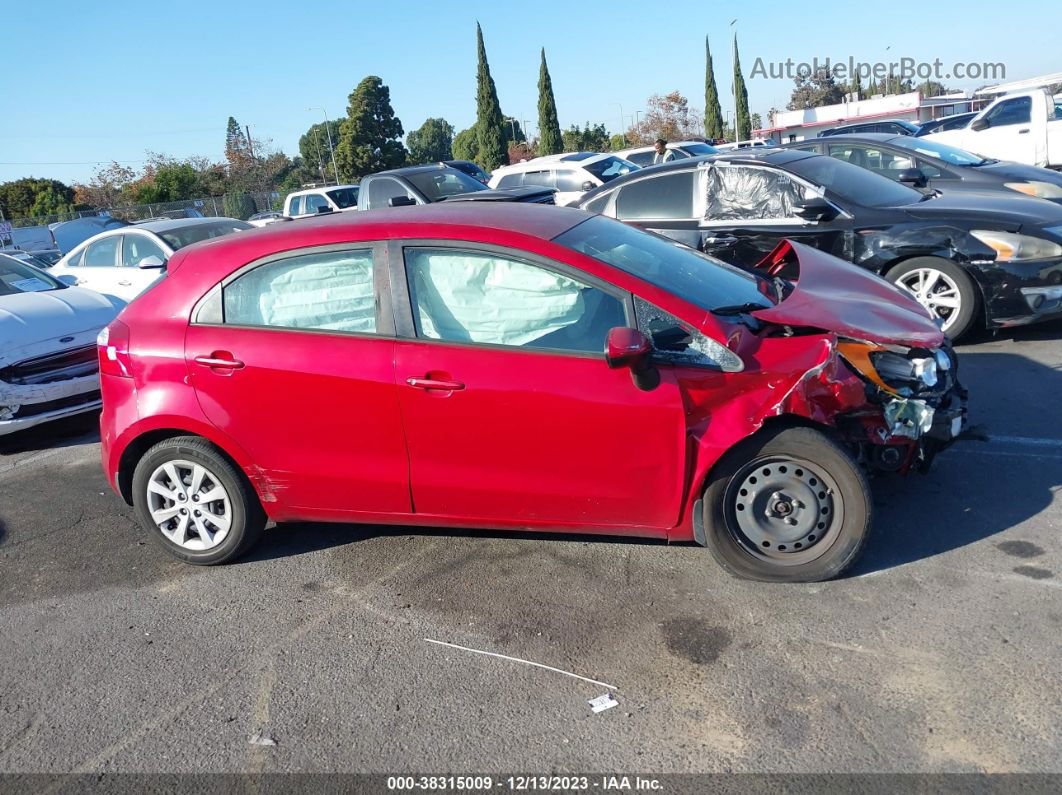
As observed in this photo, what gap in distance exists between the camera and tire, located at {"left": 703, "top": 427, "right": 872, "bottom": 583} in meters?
3.62

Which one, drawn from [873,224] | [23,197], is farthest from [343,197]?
[23,197]

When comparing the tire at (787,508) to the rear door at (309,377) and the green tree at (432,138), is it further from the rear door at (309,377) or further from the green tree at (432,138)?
the green tree at (432,138)

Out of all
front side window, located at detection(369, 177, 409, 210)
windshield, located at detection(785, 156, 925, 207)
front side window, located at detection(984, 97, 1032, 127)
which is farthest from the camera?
front side window, located at detection(984, 97, 1032, 127)

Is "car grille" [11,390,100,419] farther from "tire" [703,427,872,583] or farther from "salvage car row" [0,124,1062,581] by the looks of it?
"tire" [703,427,872,583]

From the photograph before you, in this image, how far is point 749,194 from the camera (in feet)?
24.3

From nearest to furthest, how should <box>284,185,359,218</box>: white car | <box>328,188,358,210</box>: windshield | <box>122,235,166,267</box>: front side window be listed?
1. <box>122,235,166,267</box>: front side window
2. <box>284,185,359,218</box>: white car
3. <box>328,188,358,210</box>: windshield

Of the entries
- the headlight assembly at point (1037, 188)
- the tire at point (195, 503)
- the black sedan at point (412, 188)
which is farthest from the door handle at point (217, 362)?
the black sedan at point (412, 188)

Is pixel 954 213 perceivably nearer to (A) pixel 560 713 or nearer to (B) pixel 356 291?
(B) pixel 356 291

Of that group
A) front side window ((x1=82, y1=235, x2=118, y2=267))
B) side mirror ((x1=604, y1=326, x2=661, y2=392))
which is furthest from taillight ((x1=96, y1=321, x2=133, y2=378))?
front side window ((x1=82, y1=235, x2=118, y2=267))

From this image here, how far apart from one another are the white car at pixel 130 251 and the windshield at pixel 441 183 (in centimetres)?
322

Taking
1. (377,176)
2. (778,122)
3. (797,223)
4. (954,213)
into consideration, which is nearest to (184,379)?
(797,223)

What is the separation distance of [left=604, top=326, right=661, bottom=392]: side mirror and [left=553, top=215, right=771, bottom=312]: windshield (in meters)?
0.40

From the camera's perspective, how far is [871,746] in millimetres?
2785

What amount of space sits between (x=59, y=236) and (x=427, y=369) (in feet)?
98.8
